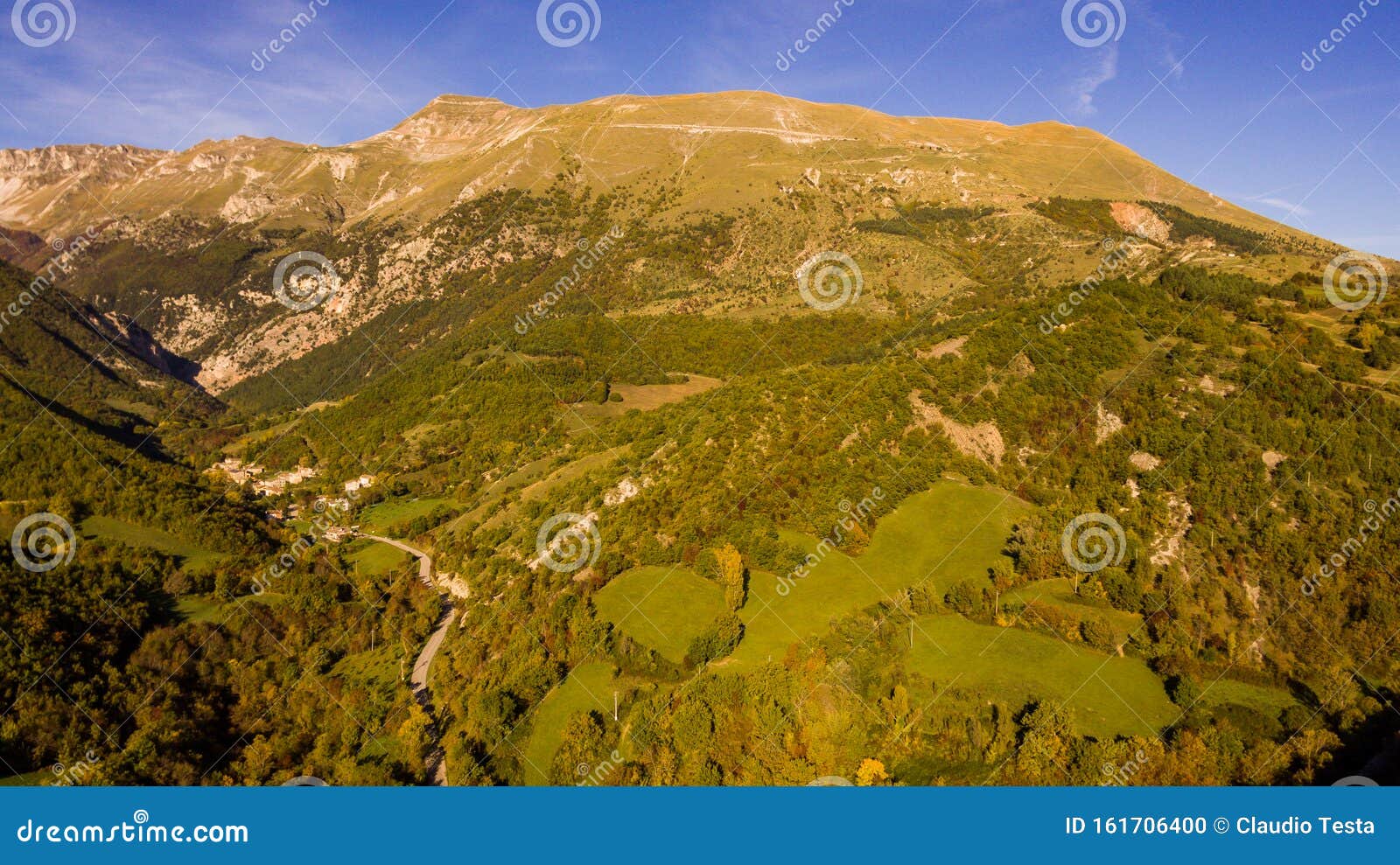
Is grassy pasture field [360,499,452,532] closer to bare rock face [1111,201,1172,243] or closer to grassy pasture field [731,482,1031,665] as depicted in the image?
grassy pasture field [731,482,1031,665]

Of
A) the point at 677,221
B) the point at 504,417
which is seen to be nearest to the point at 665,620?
the point at 504,417

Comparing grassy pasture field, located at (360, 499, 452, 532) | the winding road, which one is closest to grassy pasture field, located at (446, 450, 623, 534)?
the winding road

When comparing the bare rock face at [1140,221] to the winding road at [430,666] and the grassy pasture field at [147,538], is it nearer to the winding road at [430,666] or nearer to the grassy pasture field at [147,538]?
the winding road at [430,666]

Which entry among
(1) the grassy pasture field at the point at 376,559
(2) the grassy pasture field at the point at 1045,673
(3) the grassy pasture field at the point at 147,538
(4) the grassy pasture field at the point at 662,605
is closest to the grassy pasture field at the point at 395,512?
(1) the grassy pasture field at the point at 376,559

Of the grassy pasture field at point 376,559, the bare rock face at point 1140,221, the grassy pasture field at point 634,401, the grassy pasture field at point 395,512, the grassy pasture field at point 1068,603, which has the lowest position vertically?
→ the grassy pasture field at point 376,559

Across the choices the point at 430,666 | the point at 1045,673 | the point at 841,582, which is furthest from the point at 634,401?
the point at 1045,673

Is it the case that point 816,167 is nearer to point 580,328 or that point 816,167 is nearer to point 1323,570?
point 580,328

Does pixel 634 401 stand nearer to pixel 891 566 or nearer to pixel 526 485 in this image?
pixel 526 485
